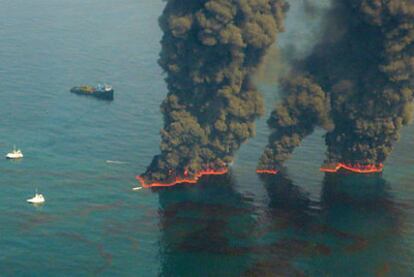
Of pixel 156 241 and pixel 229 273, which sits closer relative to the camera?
pixel 229 273

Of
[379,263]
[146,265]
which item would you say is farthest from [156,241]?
[379,263]

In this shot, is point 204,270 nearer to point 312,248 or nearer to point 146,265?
point 146,265

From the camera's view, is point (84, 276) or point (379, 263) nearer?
point (84, 276)

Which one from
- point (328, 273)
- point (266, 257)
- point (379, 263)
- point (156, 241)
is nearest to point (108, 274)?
point (156, 241)

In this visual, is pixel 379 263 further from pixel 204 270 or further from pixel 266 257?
pixel 204 270

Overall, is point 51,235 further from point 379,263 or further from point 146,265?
point 379,263

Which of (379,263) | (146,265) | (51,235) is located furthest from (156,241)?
(379,263)

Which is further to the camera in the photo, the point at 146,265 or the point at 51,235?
the point at 51,235
